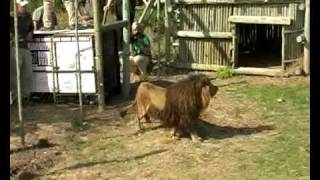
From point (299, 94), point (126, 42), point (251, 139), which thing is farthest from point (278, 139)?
point (126, 42)

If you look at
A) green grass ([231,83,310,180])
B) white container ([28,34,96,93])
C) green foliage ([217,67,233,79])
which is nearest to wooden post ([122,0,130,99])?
white container ([28,34,96,93])

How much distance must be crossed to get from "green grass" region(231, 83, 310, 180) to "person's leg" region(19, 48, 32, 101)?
12.9 ft

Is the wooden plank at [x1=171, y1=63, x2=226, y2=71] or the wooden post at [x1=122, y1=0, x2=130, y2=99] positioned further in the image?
the wooden plank at [x1=171, y1=63, x2=226, y2=71]

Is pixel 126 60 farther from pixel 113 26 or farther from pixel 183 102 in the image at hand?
pixel 183 102

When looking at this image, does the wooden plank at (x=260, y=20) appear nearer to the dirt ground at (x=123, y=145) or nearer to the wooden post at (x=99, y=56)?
the dirt ground at (x=123, y=145)

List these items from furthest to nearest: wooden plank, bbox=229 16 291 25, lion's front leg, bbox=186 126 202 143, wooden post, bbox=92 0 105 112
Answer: wooden plank, bbox=229 16 291 25, wooden post, bbox=92 0 105 112, lion's front leg, bbox=186 126 202 143

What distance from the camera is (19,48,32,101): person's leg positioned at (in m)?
9.53

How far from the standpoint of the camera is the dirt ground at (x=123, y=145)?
6.17m

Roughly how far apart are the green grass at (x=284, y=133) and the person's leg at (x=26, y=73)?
12.9 feet

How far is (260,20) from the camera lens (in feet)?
38.8

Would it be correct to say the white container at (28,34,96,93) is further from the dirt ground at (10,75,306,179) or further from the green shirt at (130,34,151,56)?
the green shirt at (130,34,151,56)

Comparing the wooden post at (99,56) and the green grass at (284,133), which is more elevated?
the wooden post at (99,56)

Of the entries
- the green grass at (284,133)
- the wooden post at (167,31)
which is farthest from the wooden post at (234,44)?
the wooden post at (167,31)

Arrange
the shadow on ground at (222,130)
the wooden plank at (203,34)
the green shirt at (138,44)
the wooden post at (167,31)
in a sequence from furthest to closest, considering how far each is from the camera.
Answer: the wooden post at (167,31), the wooden plank at (203,34), the green shirt at (138,44), the shadow on ground at (222,130)
